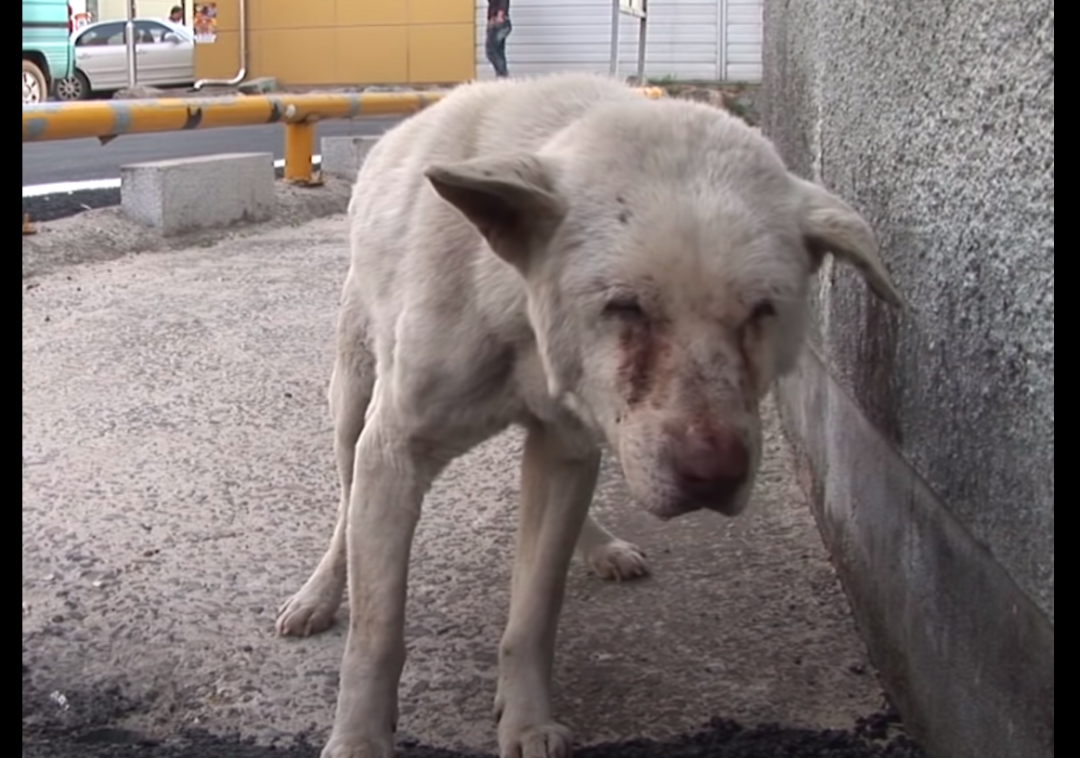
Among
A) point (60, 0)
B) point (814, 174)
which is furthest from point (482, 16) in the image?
point (814, 174)

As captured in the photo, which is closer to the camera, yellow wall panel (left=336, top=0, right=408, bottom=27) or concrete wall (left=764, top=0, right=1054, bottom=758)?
concrete wall (left=764, top=0, right=1054, bottom=758)

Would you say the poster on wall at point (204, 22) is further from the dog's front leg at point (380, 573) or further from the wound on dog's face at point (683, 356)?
the wound on dog's face at point (683, 356)

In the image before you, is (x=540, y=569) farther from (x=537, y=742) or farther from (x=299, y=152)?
(x=299, y=152)

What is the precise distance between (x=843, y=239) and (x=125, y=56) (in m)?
27.3

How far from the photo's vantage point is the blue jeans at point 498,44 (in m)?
26.5

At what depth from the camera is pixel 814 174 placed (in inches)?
176

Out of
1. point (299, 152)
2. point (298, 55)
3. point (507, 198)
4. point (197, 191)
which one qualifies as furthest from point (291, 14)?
point (507, 198)

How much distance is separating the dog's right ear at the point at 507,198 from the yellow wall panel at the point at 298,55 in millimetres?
28329

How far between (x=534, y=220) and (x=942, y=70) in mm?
875

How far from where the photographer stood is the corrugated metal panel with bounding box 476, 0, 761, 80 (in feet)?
86.8

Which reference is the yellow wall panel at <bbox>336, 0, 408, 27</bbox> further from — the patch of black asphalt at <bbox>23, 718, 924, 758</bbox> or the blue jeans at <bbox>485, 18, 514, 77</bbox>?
the patch of black asphalt at <bbox>23, 718, 924, 758</bbox>

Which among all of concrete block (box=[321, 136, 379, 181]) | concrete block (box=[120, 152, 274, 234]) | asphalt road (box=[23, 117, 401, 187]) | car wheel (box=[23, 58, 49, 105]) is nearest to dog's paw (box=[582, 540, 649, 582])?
concrete block (box=[120, 152, 274, 234])

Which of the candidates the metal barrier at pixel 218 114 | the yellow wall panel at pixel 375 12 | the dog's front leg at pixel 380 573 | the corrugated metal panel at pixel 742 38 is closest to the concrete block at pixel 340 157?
the metal barrier at pixel 218 114
